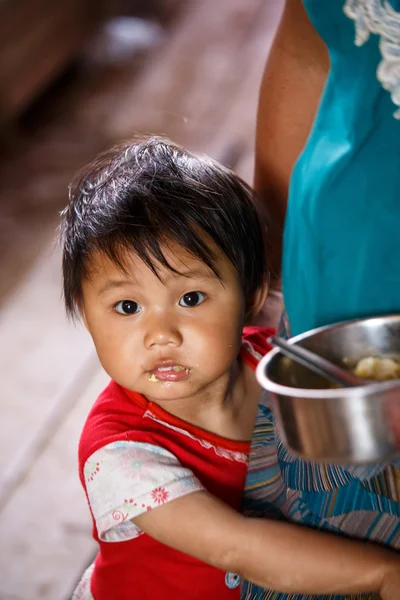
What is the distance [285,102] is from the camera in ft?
3.67

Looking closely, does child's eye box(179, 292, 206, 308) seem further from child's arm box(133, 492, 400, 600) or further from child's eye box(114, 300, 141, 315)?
child's arm box(133, 492, 400, 600)

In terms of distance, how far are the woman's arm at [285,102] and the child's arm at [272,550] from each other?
42 centimetres

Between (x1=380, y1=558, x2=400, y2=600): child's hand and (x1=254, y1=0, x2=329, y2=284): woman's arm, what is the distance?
0.50 m

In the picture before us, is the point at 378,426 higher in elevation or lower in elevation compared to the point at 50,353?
higher

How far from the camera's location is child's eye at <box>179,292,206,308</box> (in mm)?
1035

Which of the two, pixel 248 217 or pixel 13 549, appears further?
pixel 13 549

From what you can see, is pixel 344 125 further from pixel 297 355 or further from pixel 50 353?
pixel 50 353

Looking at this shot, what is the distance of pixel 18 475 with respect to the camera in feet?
6.16

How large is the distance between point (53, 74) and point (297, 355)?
2889 millimetres

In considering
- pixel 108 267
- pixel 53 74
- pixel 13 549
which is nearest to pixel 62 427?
pixel 13 549

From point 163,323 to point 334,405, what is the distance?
0.39m

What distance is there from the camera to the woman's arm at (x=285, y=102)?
3.52 feet

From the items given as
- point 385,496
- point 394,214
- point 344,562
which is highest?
point 394,214

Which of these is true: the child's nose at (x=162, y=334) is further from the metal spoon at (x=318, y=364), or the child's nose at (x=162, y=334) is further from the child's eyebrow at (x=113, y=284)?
the metal spoon at (x=318, y=364)
